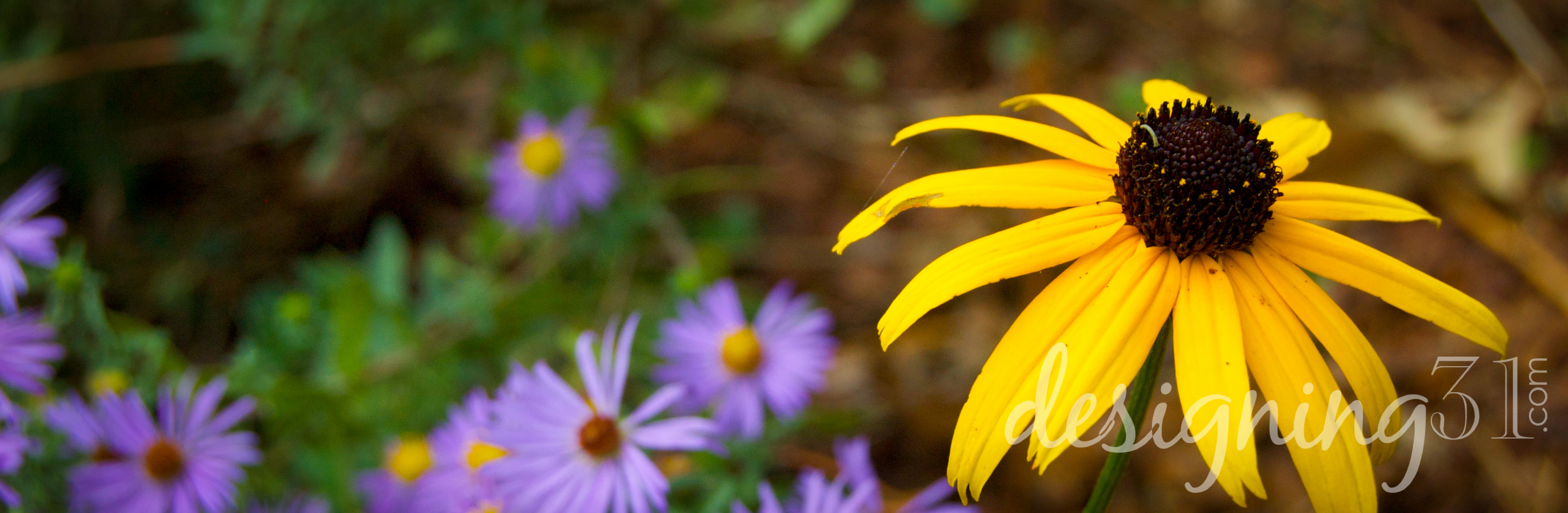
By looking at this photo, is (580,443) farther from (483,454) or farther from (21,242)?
(21,242)

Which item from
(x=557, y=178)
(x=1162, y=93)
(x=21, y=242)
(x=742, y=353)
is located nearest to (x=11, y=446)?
(x=21, y=242)

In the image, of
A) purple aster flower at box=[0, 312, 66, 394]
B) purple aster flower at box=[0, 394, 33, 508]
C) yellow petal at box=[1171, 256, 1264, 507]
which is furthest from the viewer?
purple aster flower at box=[0, 312, 66, 394]

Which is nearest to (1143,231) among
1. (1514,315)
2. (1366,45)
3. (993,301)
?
(993,301)

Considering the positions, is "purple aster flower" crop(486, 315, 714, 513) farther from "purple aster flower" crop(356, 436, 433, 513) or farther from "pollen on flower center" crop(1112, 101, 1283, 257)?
"pollen on flower center" crop(1112, 101, 1283, 257)

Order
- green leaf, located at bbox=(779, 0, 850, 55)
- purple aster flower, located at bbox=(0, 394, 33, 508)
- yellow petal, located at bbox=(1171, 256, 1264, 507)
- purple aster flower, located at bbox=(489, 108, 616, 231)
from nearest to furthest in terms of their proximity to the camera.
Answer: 1. yellow petal, located at bbox=(1171, 256, 1264, 507)
2. purple aster flower, located at bbox=(0, 394, 33, 508)
3. green leaf, located at bbox=(779, 0, 850, 55)
4. purple aster flower, located at bbox=(489, 108, 616, 231)

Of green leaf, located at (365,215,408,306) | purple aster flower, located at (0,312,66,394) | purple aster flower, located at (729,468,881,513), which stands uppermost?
green leaf, located at (365,215,408,306)

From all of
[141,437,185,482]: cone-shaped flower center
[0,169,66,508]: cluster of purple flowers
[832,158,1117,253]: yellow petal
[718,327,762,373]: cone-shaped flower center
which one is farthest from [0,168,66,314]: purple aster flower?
[832,158,1117,253]: yellow petal
